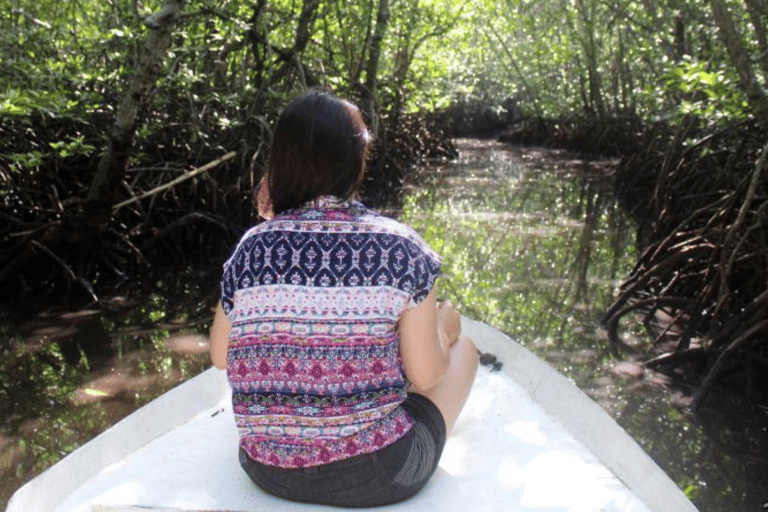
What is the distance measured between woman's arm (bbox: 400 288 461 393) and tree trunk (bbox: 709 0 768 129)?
319 cm

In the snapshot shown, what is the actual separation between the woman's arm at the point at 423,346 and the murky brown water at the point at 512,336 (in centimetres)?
164

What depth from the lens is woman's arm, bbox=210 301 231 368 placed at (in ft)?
7.31

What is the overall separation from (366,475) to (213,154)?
585 cm

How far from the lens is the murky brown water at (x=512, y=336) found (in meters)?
3.77

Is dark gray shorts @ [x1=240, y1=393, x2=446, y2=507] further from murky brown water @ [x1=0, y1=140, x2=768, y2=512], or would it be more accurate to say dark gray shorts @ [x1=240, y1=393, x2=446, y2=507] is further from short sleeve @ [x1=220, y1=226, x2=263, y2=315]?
→ murky brown water @ [x1=0, y1=140, x2=768, y2=512]

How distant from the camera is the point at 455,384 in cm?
248

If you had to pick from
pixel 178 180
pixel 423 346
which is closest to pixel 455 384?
pixel 423 346

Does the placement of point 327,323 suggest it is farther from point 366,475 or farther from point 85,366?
point 85,366

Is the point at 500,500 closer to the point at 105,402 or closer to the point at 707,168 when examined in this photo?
the point at 105,402

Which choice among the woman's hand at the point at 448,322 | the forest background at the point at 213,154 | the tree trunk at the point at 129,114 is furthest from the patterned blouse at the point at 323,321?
the tree trunk at the point at 129,114

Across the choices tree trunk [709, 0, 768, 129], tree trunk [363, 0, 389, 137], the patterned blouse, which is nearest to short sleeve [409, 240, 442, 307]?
the patterned blouse

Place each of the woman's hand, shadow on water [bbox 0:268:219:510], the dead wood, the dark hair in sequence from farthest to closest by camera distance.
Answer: the dead wood < shadow on water [bbox 0:268:219:510] < the woman's hand < the dark hair

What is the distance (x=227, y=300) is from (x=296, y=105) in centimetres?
46

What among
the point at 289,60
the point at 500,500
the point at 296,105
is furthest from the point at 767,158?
the point at 289,60
